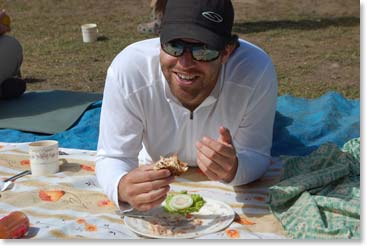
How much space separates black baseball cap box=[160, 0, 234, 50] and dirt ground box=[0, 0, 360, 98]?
3.33m

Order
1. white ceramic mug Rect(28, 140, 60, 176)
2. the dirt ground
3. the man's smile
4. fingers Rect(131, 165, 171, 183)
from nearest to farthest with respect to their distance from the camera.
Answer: fingers Rect(131, 165, 171, 183) < the man's smile < white ceramic mug Rect(28, 140, 60, 176) < the dirt ground

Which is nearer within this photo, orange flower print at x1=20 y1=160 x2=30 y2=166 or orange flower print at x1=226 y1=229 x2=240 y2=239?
orange flower print at x1=226 y1=229 x2=240 y2=239

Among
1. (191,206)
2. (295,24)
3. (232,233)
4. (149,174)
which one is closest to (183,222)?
(191,206)

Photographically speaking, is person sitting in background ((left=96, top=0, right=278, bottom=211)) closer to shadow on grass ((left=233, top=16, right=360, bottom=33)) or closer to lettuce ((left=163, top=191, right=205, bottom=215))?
lettuce ((left=163, top=191, right=205, bottom=215))

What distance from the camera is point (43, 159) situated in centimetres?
334

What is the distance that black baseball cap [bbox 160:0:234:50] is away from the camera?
2619mm

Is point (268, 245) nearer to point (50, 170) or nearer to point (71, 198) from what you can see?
point (71, 198)

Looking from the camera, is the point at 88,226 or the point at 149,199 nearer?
the point at 149,199

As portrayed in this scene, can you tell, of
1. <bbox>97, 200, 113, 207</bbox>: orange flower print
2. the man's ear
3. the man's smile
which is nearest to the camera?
the man's smile

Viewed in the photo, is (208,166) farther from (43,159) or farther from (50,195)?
(43,159)

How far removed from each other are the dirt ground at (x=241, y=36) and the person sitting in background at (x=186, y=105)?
115 inches

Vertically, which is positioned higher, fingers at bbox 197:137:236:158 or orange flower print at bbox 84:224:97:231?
fingers at bbox 197:137:236:158

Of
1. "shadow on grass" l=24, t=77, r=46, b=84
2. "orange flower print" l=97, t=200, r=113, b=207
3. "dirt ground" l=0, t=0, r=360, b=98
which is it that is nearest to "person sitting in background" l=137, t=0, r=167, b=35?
"dirt ground" l=0, t=0, r=360, b=98

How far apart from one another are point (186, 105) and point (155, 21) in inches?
235
